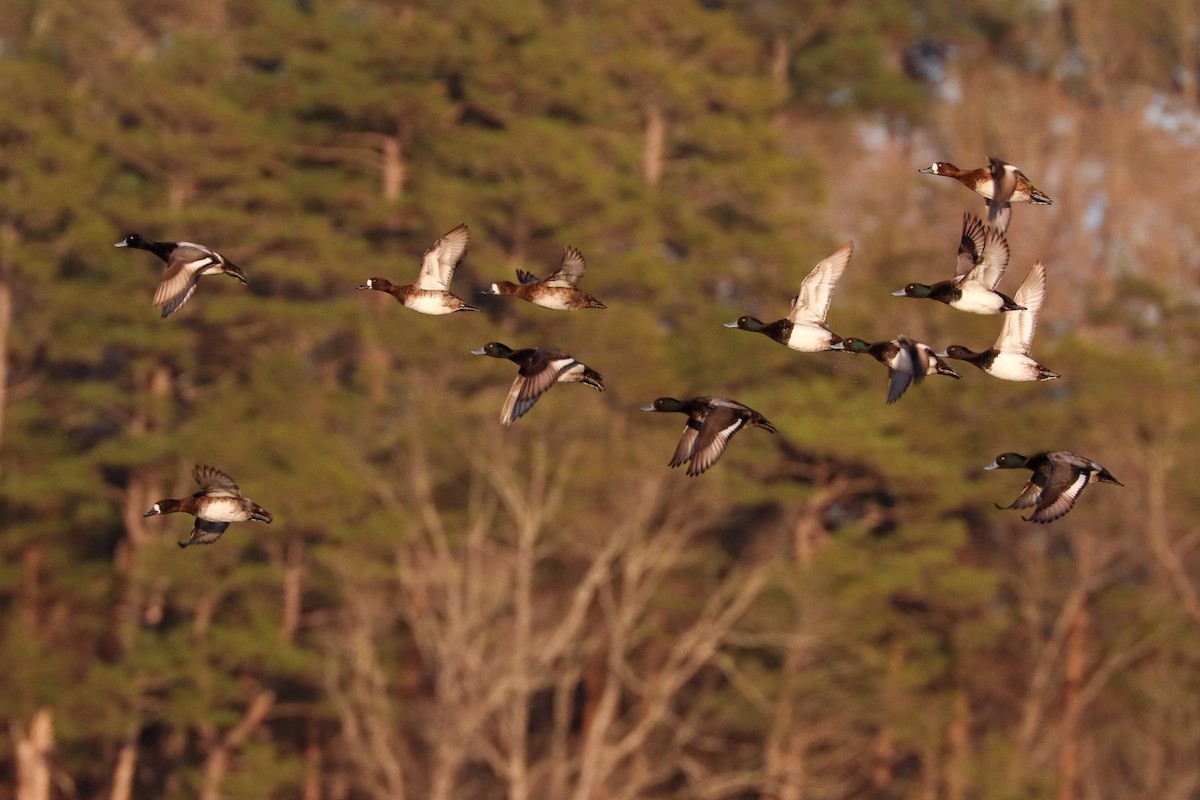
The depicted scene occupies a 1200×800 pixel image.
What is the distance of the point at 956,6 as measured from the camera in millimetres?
52031

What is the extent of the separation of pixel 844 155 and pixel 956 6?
6.19 meters

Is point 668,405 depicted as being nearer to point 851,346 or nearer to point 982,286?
point 851,346

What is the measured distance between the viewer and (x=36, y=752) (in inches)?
1228

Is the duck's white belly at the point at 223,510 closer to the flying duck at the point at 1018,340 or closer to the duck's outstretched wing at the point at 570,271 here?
the duck's outstretched wing at the point at 570,271

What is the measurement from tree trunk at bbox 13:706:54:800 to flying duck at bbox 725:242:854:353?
21.7m

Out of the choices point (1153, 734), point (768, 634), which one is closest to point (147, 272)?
point (768, 634)

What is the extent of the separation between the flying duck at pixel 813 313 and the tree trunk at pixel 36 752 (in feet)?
71.1

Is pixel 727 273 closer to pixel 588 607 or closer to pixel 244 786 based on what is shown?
pixel 588 607

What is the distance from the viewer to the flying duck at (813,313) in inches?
441

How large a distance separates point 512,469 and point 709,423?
57.6ft

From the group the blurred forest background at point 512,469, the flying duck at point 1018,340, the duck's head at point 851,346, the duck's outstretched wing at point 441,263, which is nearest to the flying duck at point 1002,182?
the flying duck at point 1018,340

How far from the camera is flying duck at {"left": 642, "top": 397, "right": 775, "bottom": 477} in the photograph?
11.0m

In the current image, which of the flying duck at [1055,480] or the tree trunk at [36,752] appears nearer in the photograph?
the flying duck at [1055,480]

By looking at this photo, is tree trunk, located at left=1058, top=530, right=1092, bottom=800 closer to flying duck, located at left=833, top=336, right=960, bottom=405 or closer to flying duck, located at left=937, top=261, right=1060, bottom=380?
flying duck, located at left=937, top=261, right=1060, bottom=380
